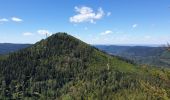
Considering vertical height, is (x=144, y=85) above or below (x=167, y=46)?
below

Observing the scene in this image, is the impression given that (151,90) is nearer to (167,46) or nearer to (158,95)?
(158,95)

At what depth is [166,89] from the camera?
25.0 meters

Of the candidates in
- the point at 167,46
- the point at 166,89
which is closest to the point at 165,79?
the point at 166,89

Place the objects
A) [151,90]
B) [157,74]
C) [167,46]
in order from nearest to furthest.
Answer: [167,46] < [151,90] < [157,74]

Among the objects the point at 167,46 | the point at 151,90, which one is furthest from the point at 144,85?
the point at 167,46

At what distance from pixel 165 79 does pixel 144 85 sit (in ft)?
6.01

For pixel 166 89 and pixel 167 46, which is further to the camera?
pixel 166 89

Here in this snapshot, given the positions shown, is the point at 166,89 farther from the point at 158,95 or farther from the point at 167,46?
the point at 167,46

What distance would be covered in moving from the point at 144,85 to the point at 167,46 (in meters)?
4.07

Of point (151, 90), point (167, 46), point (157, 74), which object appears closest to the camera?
point (167, 46)

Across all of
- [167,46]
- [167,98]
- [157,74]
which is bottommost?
[167,98]

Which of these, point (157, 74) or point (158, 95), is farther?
point (157, 74)

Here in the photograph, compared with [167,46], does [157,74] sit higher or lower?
lower

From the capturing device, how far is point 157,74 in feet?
85.3
